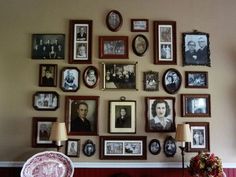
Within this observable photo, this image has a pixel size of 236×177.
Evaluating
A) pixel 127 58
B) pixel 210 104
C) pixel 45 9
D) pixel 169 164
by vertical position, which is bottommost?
pixel 169 164

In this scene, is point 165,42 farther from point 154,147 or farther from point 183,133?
point 154,147

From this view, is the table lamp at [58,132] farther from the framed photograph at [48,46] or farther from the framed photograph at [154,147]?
the framed photograph at [154,147]

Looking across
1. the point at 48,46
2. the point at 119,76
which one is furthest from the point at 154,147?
the point at 48,46

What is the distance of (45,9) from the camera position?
3770 millimetres

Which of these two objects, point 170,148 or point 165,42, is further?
point 165,42

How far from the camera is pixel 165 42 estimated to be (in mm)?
3746

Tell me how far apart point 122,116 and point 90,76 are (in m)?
0.63

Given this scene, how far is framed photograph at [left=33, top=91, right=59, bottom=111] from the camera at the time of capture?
3638 millimetres

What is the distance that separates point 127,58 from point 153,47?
0.36 meters

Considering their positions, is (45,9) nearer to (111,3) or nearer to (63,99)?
(111,3)

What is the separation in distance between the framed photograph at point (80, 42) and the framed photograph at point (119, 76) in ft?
0.86

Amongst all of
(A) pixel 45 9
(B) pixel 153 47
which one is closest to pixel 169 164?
(B) pixel 153 47

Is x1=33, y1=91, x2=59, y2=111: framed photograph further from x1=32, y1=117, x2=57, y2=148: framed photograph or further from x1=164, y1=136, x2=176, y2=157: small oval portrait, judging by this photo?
x1=164, y1=136, x2=176, y2=157: small oval portrait

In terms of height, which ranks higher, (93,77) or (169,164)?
(93,77)
